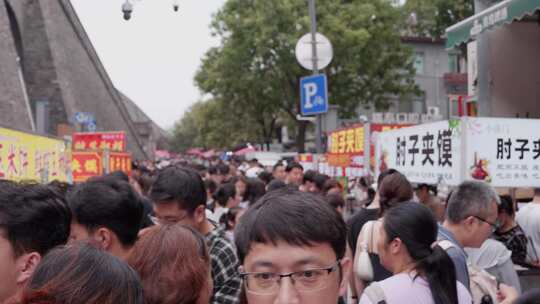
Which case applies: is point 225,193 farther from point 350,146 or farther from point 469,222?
point 469,222

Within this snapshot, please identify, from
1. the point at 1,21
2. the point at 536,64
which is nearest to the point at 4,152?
the point at 536,64

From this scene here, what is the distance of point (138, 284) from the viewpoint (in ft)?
6.32

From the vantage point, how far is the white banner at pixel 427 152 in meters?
5.68

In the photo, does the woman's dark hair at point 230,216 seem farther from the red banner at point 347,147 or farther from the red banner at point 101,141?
the red banner at point 101,141

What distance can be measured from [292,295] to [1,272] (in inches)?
51.0

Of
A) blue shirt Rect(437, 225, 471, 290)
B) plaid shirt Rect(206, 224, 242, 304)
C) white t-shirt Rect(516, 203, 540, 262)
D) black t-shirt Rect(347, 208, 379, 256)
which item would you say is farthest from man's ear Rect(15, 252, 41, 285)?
white t-shirt Rect(516, 203, 540, 262)

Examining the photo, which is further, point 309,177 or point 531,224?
point 309,177

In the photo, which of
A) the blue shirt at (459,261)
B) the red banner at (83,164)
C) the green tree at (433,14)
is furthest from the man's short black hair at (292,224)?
the green tree at (433,14)

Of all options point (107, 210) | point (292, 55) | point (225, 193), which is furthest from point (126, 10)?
point (292, 55)

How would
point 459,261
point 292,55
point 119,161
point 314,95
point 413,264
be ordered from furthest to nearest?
point 292,55 → point 119,161 → point 314,95 → point 459,261 → point 413,264

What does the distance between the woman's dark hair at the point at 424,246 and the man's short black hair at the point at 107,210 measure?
127cm

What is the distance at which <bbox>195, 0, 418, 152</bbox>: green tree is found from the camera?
31062 mm

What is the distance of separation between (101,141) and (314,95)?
562 cm

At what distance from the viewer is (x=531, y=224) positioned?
5609 millimetres
